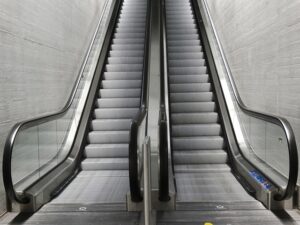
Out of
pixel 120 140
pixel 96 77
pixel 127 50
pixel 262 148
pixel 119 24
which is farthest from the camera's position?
pixel 119 24

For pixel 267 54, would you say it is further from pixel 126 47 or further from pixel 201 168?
pixel 126 47

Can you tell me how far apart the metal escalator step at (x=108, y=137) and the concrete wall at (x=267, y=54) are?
223 centimetres

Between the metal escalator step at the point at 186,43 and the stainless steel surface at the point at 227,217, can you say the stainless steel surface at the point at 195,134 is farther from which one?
the stainless steel surface at the point at 227,217

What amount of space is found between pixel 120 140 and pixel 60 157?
47.0 inches

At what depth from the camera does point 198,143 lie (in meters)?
5.46

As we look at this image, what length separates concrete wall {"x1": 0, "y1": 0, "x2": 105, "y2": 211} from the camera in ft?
11.7

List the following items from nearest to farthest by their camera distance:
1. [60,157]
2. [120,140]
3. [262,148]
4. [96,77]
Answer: [262,148]
[60,157]
[120,140]
[96,77]

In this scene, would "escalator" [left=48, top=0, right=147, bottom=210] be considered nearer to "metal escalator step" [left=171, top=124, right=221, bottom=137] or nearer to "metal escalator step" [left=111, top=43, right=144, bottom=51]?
"metal escalator step" [left=111, top=43, right=144, bottom=51]

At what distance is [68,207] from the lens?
372cm

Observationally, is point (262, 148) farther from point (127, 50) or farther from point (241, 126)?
point (127, 50)

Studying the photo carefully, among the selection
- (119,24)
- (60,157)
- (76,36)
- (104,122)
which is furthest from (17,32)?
(119,24)

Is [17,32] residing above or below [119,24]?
below

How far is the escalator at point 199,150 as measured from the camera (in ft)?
11.5

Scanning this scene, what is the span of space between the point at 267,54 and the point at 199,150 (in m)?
1.93
